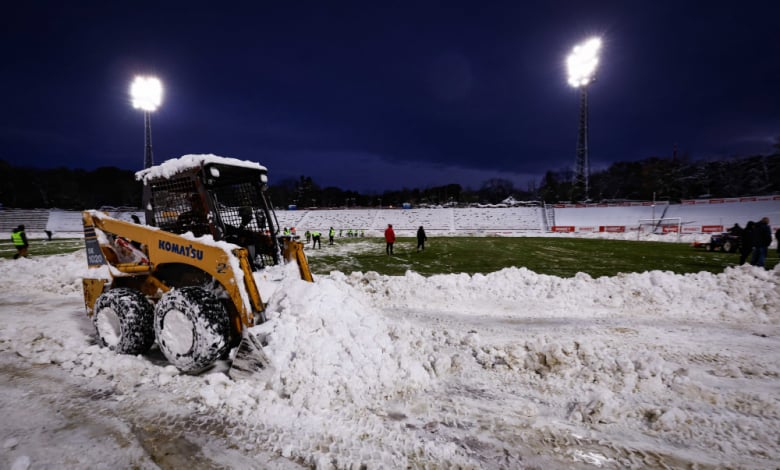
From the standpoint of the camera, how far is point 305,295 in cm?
390

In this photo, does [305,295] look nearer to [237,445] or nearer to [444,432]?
[237,445]

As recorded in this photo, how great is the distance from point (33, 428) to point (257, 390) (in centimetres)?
184

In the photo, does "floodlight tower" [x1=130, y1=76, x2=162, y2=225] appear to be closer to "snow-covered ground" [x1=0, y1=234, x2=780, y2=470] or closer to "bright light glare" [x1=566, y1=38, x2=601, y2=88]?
"snow-covered ground" [x1=0, y1=234, x2=780, y2=470]

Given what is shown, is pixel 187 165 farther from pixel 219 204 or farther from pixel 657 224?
pixel 657 224

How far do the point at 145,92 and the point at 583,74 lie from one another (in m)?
49.1

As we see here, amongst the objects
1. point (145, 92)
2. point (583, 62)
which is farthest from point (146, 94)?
point (583, 62)

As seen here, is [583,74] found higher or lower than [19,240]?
higher

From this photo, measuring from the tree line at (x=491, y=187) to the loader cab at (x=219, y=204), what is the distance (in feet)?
196

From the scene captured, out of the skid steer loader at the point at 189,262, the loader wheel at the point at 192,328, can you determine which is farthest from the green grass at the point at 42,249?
the loader wheel at the point at 192,328

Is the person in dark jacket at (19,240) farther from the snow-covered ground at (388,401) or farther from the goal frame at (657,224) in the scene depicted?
the goal frame at (657,224)

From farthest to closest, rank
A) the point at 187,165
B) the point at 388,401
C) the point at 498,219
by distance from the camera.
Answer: the point at 498,219 → the point at 187,165 → the point at 388,401

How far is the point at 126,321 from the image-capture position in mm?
4055

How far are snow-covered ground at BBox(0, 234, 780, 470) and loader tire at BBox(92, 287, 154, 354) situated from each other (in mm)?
180

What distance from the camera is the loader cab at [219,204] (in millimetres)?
4152
